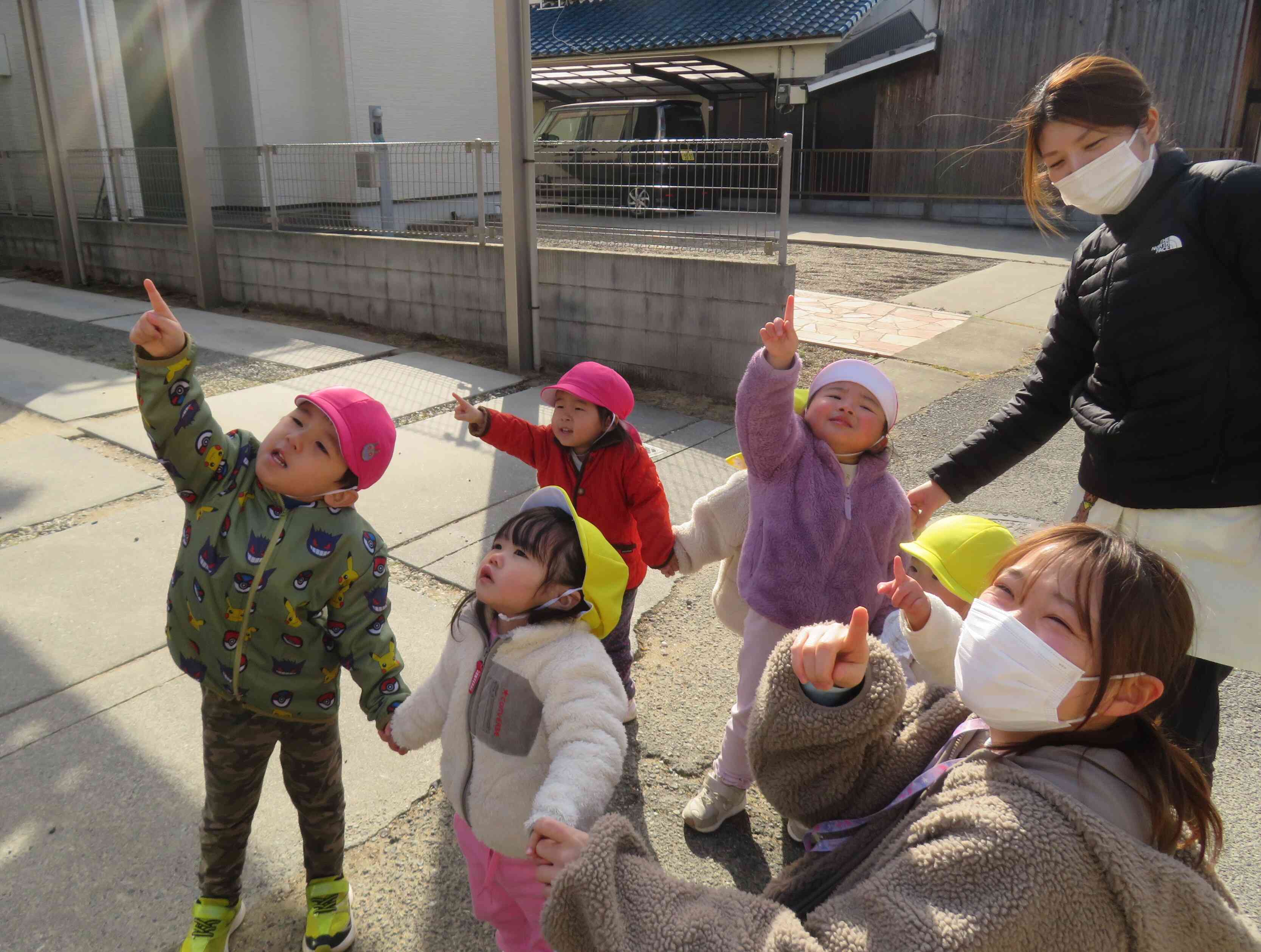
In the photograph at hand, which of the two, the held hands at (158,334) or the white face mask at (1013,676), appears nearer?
the white face mask at (1013,676)

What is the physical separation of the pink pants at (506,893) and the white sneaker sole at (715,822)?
2.28 feet

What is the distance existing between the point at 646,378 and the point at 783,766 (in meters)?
5.41

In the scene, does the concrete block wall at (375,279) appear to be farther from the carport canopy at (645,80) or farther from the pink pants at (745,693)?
the carport canopy at (645,80)

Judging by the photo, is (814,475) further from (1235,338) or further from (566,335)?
(566,335)

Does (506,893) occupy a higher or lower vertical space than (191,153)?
lower

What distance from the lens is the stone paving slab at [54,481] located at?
4.35 m

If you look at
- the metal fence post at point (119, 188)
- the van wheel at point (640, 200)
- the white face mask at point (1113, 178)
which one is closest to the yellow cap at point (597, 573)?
the white face mask at point (1113, 178)

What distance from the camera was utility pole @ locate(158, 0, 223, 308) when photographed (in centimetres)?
853

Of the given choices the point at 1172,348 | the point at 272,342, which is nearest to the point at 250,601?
the point at 1172,348

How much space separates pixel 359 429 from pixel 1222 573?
1749 millimetres

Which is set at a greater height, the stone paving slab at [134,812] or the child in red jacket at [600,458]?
the child in red jacket at [600,458]

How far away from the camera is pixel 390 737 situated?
1896 mm

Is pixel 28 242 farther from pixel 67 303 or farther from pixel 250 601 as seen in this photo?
pixel 250 601

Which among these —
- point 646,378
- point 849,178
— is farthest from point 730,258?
point 849,178
